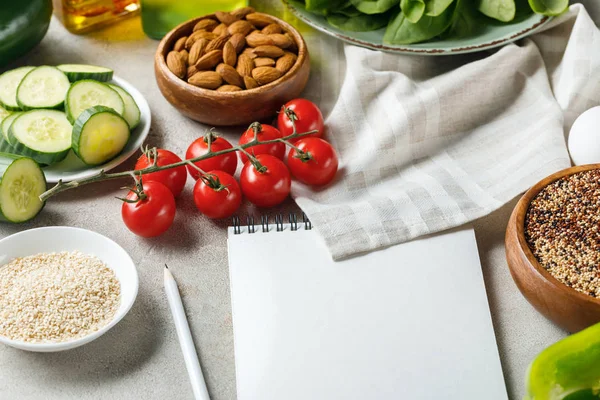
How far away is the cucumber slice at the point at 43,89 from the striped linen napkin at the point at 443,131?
0.50 metres

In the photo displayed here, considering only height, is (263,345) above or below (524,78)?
below

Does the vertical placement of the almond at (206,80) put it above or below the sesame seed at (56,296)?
above

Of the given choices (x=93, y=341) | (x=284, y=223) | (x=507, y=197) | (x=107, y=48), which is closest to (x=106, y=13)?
(x=107, y=48)

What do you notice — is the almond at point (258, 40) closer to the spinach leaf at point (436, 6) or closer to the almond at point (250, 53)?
the almond at point (250, 53)

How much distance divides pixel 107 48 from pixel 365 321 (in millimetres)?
1009

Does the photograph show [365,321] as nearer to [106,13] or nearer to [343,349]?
[343,349]

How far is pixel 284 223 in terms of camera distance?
1.34 m

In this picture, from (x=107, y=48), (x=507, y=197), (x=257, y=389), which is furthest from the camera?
(x=107, y=48)

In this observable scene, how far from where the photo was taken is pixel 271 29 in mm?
1588

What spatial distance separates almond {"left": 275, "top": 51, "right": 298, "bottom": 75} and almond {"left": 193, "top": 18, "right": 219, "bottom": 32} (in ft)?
0.61

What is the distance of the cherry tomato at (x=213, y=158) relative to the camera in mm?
1381

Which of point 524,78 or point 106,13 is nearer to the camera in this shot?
point 524,78

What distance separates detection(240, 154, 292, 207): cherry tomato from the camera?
1326mm

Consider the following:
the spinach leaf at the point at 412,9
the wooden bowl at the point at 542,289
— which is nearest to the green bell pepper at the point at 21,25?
the spinach leaf at the point at 412,9
